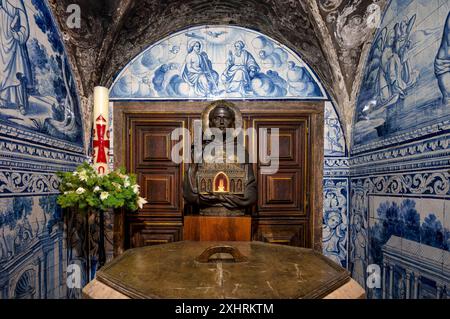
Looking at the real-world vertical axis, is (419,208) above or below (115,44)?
below

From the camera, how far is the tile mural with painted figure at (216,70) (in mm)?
3715

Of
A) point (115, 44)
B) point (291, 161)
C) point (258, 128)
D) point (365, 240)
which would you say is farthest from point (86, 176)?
point (365, 240)

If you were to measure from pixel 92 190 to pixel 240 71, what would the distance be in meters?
2.33

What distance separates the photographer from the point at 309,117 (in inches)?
147

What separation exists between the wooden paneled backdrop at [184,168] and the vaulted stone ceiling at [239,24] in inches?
18.7

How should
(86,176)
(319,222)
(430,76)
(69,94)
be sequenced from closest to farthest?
1. (430,76)
2. (86,176)
3. (69,94)
4. (319,222)

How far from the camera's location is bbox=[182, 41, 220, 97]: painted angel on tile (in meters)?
3.72

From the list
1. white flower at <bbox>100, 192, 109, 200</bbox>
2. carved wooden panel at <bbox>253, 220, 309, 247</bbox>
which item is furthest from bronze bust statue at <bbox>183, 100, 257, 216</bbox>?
carved wooden panel at <bbox>253, 220, 309, 247</bbox>

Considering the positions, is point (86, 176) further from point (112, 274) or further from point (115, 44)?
point (115, 44)

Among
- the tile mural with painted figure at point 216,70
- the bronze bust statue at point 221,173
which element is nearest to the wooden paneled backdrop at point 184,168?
the tile mural with painted figure at point 216,70

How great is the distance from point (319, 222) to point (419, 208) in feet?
4.90

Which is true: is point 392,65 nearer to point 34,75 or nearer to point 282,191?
point 282,191

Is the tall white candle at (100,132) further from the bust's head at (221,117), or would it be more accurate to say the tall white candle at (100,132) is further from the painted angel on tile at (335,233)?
the painted angel on tile at (335,233)

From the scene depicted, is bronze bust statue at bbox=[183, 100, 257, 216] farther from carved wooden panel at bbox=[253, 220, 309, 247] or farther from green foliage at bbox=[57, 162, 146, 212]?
carved wooden panel at bbox=[253, 220, 309, 247]
